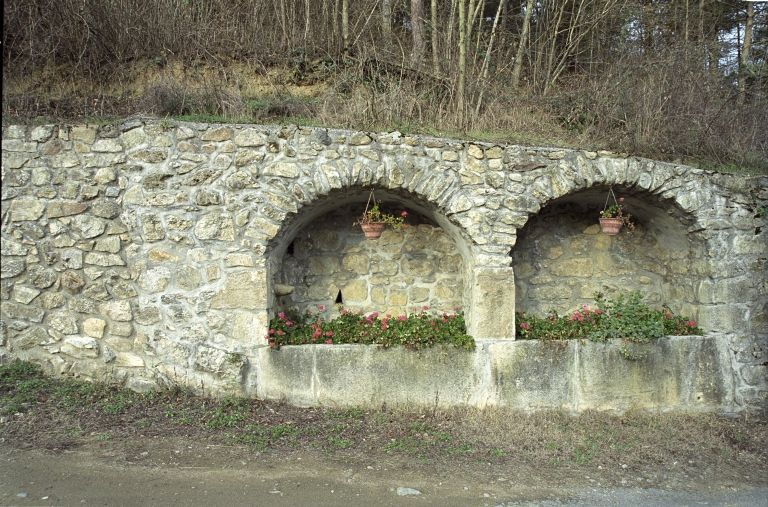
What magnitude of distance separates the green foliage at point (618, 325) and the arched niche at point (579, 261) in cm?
26

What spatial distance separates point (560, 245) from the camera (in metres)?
6.12

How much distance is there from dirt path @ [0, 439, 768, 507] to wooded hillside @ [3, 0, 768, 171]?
312 cm

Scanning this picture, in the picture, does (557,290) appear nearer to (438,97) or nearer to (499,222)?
(499,222)

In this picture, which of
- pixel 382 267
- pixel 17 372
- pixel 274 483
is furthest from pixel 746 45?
pixel 17 372

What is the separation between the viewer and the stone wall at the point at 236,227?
5000 mm

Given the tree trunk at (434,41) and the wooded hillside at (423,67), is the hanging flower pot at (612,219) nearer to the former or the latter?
the wooded hillside at (423,67)

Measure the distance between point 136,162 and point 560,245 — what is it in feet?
14.5

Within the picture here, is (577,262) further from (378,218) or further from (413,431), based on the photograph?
(413,431)

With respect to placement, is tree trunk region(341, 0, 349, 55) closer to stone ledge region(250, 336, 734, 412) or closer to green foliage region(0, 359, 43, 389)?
stone ledge region(250, 336, 734, 412)

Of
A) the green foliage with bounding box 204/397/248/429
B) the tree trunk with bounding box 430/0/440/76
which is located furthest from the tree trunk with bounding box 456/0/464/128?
the green foliage with bounding box 204/397/248/429

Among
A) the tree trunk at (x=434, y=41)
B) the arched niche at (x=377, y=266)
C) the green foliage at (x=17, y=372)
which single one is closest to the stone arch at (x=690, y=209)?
the arched niche at (x=377, y=266)

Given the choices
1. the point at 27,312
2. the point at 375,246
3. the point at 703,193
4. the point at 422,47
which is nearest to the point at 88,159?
the point at 27,312

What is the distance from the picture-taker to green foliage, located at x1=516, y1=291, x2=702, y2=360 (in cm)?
523

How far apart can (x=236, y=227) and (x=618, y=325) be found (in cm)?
372
